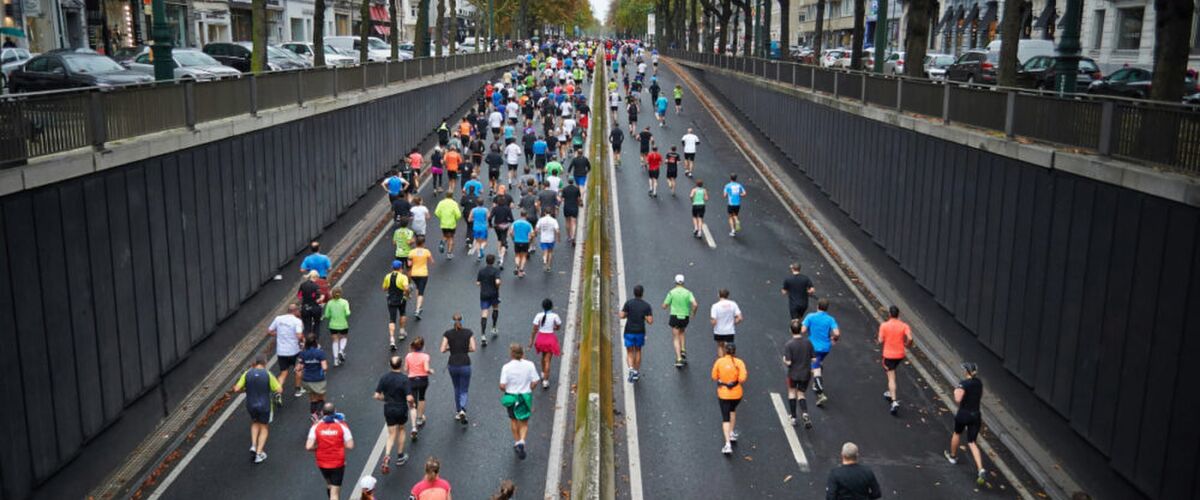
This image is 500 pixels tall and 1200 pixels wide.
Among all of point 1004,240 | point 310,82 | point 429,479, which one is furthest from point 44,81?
point 1004,240

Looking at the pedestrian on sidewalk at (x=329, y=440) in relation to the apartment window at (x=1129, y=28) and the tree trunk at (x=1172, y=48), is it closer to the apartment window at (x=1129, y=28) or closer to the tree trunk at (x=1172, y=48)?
the tree trunk at (x=1172, y=48)

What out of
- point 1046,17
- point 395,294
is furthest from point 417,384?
point 1046,17

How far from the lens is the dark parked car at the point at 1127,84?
29641mm

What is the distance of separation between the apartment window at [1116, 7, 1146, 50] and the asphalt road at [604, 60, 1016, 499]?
28.0m

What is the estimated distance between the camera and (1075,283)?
1362 cm

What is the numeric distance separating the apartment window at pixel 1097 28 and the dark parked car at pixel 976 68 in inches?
564

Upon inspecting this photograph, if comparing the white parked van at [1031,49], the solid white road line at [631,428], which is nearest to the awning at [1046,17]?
the white parked van at [1031,49]

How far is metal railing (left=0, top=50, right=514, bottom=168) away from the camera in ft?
38.9

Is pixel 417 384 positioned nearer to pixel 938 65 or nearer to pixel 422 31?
pixel 422 31

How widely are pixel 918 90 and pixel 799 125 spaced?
12.4 meters

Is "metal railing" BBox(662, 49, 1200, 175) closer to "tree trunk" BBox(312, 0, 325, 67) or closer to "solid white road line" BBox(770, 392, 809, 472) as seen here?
"solid white road line" BBox(770, 392, 809, 472)

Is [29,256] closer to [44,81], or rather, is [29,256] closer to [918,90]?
[44,81]

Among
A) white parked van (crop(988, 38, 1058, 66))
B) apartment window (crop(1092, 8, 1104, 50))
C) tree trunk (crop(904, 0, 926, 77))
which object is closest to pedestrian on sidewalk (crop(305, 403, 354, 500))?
tree trunk (crop(904, 0, 926, 77))

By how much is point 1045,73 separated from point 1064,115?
21.3 metres
